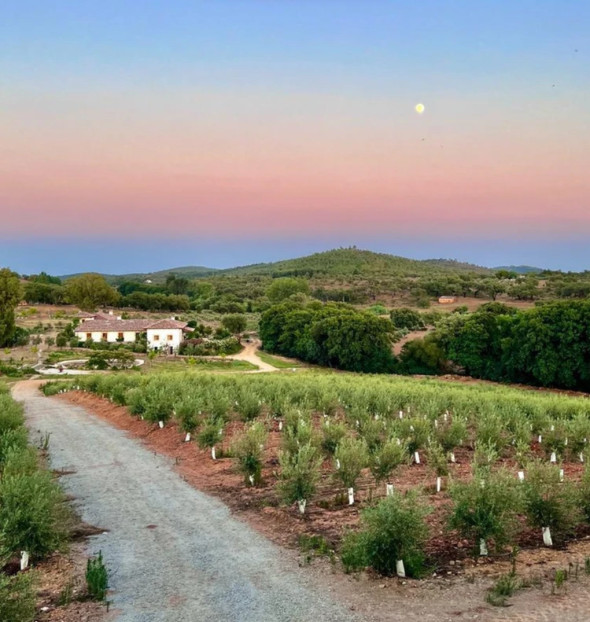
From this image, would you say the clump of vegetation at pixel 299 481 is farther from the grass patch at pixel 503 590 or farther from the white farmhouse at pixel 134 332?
the white farmhouse at pixel 134 332

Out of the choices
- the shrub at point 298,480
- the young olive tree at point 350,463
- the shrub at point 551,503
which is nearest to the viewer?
the shrub at point 551,503

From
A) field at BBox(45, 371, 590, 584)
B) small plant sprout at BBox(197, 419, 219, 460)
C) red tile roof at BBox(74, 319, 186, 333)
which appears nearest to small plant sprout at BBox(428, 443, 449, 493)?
field at BBox(45, 371, 590, 584)

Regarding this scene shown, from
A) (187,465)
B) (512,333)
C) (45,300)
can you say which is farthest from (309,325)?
(45,300)

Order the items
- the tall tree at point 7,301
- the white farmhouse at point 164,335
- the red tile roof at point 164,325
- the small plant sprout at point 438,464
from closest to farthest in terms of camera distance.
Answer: the small plant sprout at point 438,464 → the tall tree at point 7,301 → the white farmhouse at point 164,335 → the red tile roof at point 164,325

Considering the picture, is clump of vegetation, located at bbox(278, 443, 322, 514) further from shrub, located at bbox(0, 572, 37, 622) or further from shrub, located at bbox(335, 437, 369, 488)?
shrub, located at bbox(0, 572, 37, 622)

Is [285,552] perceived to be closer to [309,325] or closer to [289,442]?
[289,442]

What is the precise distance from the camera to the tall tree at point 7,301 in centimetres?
6331

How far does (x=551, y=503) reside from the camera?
10625mm

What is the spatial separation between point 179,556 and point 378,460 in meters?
5.51

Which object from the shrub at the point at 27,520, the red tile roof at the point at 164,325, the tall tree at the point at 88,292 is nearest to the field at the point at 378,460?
the shrub at the point at 27,520

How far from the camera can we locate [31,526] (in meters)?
10.0

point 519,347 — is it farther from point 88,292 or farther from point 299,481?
point 88,292

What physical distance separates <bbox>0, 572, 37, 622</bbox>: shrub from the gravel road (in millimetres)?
1443

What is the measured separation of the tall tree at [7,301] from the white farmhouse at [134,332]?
9.20 metres
